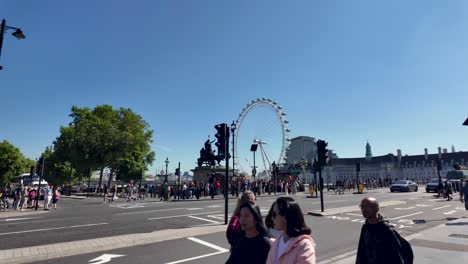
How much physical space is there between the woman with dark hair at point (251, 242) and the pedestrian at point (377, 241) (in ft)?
4.99

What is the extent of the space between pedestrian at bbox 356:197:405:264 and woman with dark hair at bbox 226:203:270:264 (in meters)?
1.52

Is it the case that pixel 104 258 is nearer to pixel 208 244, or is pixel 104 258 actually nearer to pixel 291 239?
pixel 208 244

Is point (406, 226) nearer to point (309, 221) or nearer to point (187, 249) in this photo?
point (309, 221)

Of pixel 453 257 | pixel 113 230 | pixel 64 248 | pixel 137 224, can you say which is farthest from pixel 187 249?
pixel 453 257

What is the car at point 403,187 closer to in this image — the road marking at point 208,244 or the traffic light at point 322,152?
the traffic light at point 322,152

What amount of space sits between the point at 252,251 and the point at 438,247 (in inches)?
299

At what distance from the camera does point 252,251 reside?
327cm

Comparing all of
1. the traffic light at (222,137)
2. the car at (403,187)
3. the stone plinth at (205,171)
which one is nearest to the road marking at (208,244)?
the traffic light at (222,137)

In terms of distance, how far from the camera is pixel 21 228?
43.3ft

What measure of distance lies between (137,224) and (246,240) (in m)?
11.3

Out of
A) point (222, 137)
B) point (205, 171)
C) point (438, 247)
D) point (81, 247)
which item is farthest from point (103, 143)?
point (438, 247)

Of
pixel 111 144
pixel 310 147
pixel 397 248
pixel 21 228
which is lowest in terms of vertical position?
pixel 21 228

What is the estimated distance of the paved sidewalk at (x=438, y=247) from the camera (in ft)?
23.4

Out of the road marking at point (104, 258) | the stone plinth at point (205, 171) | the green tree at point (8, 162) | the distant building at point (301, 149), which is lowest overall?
the road marking at point (104, 258)
